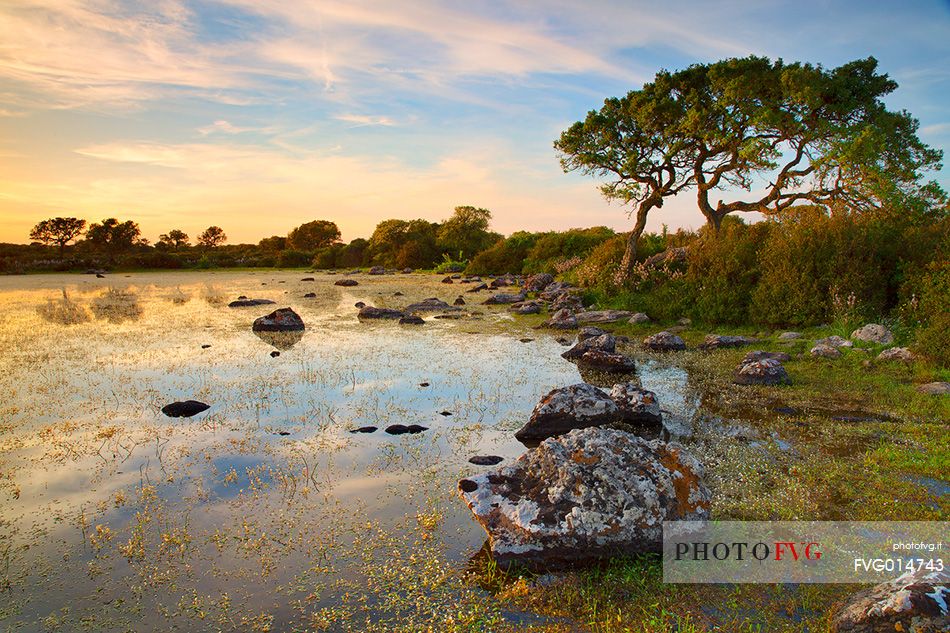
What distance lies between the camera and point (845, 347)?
47.8 feet

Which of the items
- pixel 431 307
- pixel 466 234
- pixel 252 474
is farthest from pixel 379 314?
pixel 466 234

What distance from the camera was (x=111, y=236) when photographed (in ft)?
259

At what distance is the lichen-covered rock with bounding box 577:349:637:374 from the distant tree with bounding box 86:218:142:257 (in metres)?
82.2

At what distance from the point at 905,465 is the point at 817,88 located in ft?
65.3

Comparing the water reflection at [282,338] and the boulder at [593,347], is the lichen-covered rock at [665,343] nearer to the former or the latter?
the boulder at [593,347]

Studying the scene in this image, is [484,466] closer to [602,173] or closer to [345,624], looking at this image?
[345,624]

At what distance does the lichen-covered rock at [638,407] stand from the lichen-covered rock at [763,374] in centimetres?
368

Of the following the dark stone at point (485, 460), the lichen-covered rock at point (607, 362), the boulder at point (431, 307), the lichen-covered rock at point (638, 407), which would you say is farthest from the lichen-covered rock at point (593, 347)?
the boulder at point (431, 307)

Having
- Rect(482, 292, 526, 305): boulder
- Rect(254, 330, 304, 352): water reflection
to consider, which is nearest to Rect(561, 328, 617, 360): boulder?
Rect(254, 330, 304, 352): water reflection

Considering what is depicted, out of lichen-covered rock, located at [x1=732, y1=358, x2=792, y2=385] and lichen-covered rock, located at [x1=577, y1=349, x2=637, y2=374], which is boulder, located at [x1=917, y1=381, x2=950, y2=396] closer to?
lichen-covered rock, located at [x1=732, y1=358, x2=792, y2=385]

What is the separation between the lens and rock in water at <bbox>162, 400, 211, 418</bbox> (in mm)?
10769

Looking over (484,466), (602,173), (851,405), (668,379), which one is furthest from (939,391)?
(602,173)

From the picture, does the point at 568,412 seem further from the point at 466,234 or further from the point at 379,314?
the point at 466,234

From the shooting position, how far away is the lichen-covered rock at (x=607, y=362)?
14219 mm
